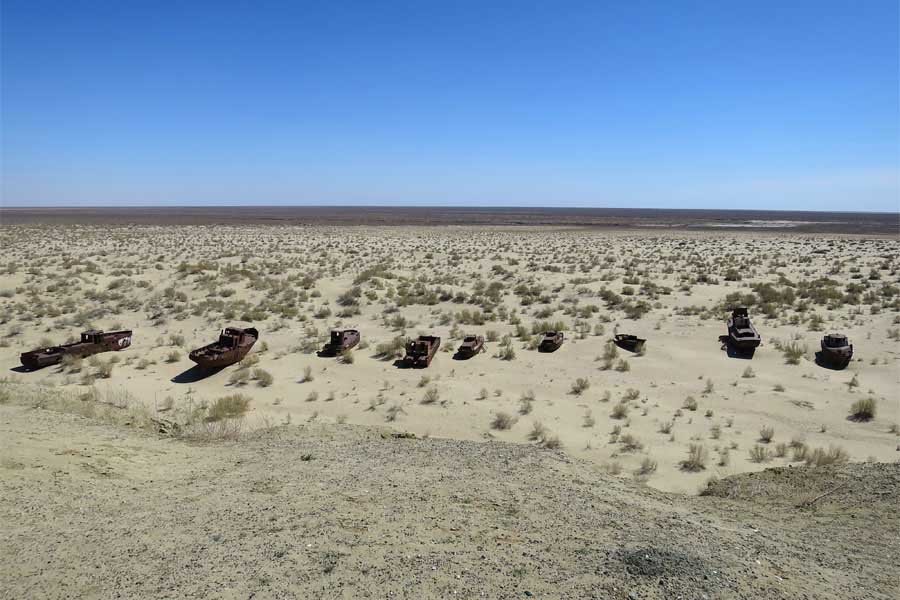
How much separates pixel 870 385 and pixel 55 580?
46.8 feet

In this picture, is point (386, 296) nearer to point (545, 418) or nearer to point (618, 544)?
point (545, 418)

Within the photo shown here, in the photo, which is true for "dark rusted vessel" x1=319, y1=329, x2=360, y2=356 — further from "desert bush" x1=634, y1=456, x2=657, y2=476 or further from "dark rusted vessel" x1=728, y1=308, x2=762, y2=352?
"dark rusted vessel" x1=728, y1=308, x2=762, y2=352

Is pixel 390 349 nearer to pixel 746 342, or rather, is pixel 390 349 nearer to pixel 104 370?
pixel 104 370

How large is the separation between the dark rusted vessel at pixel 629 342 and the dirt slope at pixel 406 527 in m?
7.57

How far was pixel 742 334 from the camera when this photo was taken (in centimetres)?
1480

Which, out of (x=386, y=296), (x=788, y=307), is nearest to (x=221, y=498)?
(x=386, y=296)

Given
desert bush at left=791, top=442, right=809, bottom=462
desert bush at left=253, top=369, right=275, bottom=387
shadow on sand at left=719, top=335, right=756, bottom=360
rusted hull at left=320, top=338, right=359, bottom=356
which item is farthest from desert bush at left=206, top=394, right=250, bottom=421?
shadow on sand at left=719, top=335, right=756, bottom=360

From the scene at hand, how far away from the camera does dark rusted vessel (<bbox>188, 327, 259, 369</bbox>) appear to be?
41.7ft

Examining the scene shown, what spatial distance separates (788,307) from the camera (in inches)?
791

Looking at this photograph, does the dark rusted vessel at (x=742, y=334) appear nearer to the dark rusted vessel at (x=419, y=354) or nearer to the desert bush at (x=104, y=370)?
the dark rusted vessel at (x=419, y=354)

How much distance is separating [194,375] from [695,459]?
1053cm

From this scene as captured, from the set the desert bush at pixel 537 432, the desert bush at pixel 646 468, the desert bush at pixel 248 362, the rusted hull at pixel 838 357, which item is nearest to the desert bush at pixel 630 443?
the desert bush at pixel 646 468

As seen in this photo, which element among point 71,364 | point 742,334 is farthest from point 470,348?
point 71,364

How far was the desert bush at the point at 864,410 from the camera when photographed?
10.2 meters
